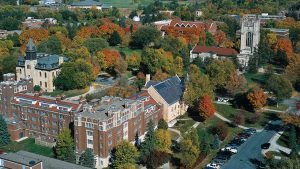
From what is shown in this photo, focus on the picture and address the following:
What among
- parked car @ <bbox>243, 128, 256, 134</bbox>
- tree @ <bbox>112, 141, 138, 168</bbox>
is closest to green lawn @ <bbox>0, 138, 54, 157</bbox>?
tree @ <bbox>112, 141, 138, 168</bbox>

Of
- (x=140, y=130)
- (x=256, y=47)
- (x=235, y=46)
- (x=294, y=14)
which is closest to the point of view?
(x=140, y=130)

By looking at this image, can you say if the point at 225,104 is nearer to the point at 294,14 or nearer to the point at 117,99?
the point at 117,99

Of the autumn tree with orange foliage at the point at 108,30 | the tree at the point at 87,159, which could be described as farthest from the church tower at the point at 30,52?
the tree at the point at 87,159

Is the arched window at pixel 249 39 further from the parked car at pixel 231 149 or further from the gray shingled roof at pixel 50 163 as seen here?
the gray shingled roof at pixel 50 163

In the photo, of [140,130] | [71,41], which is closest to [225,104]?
[140,130]

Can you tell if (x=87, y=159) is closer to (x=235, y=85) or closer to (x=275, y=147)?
(x=275, y=147)

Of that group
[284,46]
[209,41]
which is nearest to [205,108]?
[284,46]

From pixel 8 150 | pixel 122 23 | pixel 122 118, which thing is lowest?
pixel 8 150
